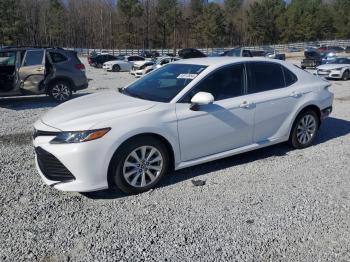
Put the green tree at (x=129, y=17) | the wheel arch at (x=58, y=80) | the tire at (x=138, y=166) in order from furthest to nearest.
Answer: the green tree at (x=129, y=17) → the wheel arch at (x=58, y=80) → the tire at (x=138, y=166)

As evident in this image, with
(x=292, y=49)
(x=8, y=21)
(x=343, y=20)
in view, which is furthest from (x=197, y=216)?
(x=343, y=20)

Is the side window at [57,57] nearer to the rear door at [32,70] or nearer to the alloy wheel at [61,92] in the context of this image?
the rear door at [32,70]

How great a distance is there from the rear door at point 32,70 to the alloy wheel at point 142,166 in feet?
23.8

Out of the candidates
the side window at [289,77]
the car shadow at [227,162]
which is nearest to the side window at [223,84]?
the side window at [289,77]

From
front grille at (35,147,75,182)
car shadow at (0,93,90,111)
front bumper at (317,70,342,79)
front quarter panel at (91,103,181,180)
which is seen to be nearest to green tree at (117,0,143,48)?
front bumper at (317,70,342,79)

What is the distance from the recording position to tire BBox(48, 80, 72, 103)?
10984 mm

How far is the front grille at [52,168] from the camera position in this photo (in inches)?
156

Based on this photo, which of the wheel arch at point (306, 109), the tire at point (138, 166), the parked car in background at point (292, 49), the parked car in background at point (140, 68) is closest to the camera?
the tire at point (138, 166)

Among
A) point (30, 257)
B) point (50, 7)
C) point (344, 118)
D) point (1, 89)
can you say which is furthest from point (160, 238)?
point (50, 7)

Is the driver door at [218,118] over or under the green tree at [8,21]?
under

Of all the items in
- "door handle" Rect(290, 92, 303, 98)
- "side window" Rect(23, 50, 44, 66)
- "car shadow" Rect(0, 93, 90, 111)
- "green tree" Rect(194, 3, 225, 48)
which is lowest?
"car shadow" Rect(0, 93, 90, 111)

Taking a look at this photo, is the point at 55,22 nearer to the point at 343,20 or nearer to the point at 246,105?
the point at 343,20

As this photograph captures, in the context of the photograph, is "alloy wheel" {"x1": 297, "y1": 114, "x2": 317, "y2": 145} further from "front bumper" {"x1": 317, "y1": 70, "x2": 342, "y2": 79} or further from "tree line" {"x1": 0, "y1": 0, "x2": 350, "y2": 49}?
"tree line" {"x1": 0, "y1": 0, "x2": 350, "y2": 49}

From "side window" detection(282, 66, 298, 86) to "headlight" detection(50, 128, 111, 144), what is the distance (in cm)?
309
